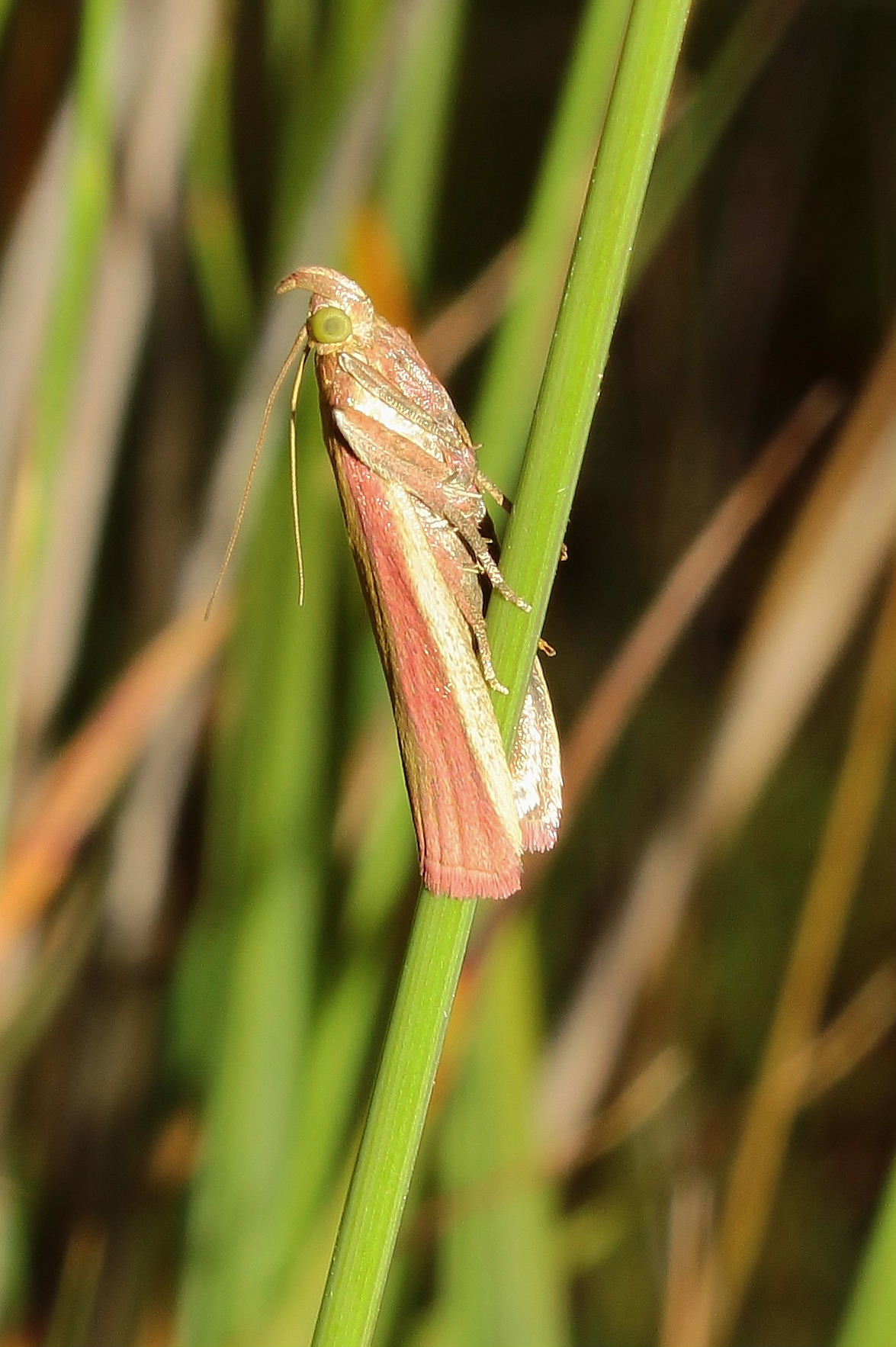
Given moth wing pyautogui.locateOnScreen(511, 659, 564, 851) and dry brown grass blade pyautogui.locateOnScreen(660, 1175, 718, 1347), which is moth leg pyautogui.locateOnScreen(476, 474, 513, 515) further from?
dry brown grass blade pyautogui.locateOnScreen(660, 1175, 718, 1347)

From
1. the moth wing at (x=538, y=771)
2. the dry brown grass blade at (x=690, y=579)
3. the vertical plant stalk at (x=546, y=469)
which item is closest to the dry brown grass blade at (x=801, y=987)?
the dry brown grass blade at (x=690, y=579)

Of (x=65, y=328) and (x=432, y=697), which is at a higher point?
(x=65, y=328)

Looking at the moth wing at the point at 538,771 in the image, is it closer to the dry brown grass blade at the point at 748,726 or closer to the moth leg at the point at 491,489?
the moth leg at the point at 491,489

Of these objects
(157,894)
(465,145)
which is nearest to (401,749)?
(157,894)

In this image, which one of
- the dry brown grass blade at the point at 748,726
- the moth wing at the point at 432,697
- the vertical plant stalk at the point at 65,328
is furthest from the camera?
the dry brown grass blade at the point at 748,726

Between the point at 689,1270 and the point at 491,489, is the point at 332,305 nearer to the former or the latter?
the point at 491,489

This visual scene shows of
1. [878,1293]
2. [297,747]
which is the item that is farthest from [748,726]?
[878,1293]

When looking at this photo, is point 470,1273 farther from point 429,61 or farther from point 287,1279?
point 429,61
